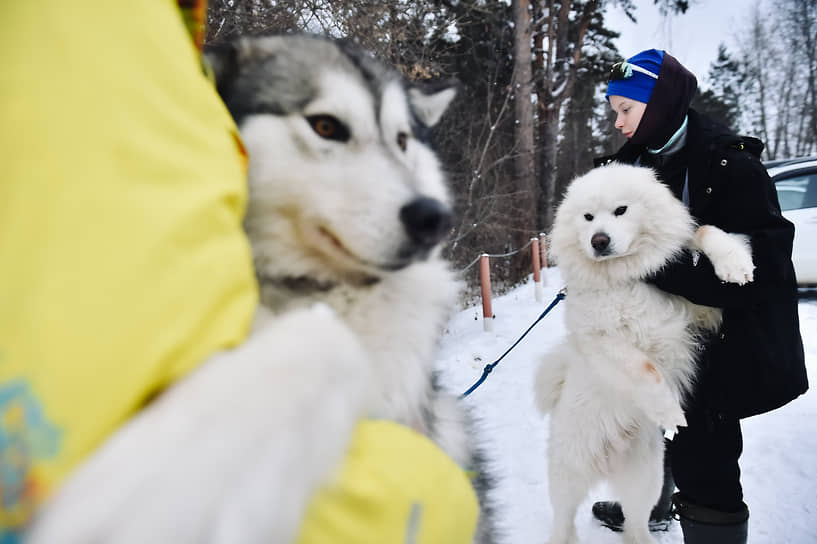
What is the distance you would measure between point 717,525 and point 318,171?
2.20 metres

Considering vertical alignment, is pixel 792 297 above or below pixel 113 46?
below

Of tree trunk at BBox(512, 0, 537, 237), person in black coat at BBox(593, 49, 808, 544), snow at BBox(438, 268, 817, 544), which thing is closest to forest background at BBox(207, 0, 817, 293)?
tree trunk at BBox(512, 0, 537, 237)

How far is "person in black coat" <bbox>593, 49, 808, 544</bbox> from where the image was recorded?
1695mm

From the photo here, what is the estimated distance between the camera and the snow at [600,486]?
2.45 m

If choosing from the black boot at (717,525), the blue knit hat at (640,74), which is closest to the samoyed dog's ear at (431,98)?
the blue knit hat at (640,74)

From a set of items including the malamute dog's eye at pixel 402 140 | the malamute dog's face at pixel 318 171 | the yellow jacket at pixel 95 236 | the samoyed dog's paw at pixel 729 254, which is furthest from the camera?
the samoyed dog's paw at pixel 729 254

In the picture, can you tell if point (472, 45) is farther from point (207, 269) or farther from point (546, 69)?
point (207, 269)

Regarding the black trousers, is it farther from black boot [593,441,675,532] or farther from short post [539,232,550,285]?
short post [539,232,550,285]

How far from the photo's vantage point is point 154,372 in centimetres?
48

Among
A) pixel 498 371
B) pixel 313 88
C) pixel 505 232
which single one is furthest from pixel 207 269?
pixel 505 232

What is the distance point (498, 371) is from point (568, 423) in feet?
8.64

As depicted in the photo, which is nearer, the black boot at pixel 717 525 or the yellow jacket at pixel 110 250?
the yellow jacket at pixel 110 250

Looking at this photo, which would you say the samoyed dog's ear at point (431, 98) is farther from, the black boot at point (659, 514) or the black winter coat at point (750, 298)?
the black boot at point (659, 514)

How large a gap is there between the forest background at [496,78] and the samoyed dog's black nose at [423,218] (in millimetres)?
2971
